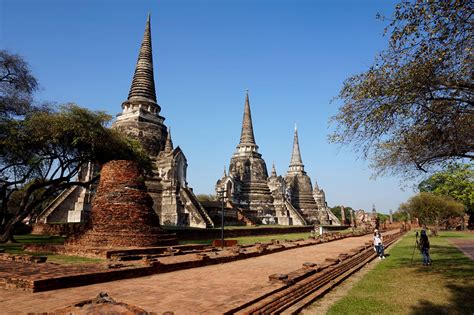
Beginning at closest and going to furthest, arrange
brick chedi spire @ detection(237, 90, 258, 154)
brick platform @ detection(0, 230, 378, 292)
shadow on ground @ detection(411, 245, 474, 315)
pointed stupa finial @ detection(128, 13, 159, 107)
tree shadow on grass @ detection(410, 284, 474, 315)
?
tree shadow on grass @ detection(410, 284, 474, 315), shadow on ground @ detection(411, 245, 474, 315), brick platform @ detection(0, 230, 378, 292), pointed stupa finial @ detection(128, 13, 159, 107), brick chedi spire @ detection(237, 90, 258, 154)

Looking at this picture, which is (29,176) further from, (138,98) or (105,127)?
(138,98)

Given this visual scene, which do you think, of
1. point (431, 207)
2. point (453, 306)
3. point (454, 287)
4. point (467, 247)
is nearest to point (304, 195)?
point (431, 207)

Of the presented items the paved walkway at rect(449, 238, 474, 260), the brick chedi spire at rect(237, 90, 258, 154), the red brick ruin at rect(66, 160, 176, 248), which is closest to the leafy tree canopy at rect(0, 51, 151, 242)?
the red brick ruin at rect(66, 160, 176, 248)

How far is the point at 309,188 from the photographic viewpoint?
1972 inches

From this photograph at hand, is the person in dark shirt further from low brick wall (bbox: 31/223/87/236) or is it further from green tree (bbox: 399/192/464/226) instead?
green tree (bbox: 399/192/464/226)

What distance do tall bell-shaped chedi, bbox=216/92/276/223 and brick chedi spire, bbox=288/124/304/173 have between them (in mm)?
9937

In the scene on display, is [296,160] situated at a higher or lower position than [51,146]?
higher

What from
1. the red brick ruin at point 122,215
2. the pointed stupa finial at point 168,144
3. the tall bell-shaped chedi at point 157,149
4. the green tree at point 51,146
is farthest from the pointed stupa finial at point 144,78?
the red brick ruin at point 122,215

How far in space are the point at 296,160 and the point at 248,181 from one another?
14.2 m

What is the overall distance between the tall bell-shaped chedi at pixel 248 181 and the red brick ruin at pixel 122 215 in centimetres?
2329

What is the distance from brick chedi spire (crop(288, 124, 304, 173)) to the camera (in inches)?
2051

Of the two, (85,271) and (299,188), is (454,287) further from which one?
(299,188)

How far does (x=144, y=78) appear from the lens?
1262 inches

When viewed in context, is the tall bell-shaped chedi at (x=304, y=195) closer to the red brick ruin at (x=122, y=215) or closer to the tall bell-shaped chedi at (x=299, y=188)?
the tall bell-shaped chedi at (x=299, y=188)
